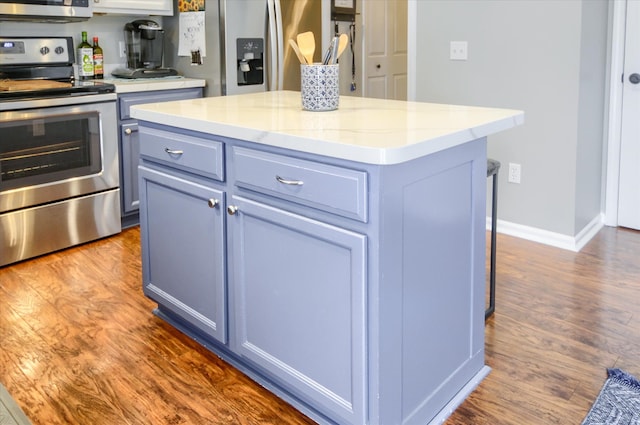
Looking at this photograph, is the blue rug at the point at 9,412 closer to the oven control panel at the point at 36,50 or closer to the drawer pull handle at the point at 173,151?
the drawer pull handle at the point at 173,151

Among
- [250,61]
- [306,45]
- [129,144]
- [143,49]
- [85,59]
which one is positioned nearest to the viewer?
[306,45]

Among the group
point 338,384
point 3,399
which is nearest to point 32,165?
point 3,399

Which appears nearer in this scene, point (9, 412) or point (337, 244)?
point (337, 244)

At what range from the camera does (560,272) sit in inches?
124

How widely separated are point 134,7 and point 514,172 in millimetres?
2530

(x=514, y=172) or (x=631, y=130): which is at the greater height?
(x=631, y=130)

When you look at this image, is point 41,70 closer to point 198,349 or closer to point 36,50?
point 36,50

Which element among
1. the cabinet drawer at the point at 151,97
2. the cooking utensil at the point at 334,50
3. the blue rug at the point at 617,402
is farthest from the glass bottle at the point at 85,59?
the blue rug at the point at 617,402

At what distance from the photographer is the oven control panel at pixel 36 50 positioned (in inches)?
139

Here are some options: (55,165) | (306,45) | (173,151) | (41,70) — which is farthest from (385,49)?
(173,151)

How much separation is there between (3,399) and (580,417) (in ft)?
5.93

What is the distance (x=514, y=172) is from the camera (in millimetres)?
3674

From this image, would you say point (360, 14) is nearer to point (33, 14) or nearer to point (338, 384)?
point (33, 14)

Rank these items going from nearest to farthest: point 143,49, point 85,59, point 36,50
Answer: point 36,50
point 85,59
point 143,49
